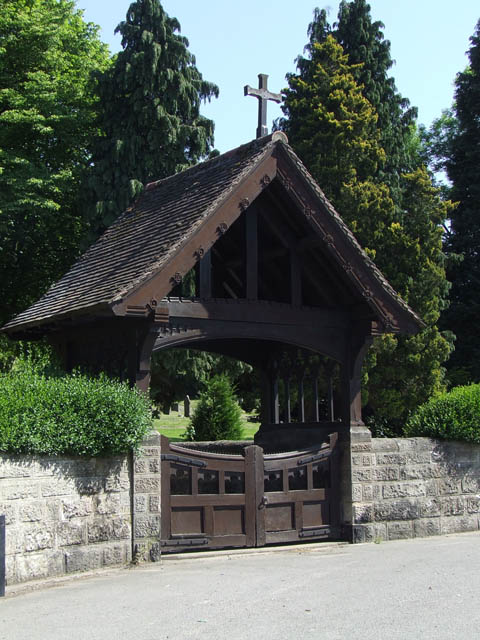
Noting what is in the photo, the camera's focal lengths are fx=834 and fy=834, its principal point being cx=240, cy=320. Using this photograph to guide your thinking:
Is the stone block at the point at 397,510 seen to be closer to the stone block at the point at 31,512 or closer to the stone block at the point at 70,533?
the stone block at the point at 70,533

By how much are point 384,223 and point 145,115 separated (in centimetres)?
822

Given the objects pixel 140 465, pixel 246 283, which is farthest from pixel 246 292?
pixel 140 465

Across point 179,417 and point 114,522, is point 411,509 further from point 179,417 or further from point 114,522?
point 179,417

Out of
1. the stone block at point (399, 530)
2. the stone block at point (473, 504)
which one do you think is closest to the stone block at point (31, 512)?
the stone block at point (399, 530)

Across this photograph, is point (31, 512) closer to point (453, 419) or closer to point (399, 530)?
point (399, 530)

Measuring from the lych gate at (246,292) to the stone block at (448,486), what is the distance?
1.69m

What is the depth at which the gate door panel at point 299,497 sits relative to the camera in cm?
1128

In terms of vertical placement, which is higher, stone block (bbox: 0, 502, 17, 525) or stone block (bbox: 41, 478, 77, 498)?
stone block (bbox: 41, 478, 77, 498)

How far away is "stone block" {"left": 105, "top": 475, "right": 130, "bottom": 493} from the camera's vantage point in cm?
988

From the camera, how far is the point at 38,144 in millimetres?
26797

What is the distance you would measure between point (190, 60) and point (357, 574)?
71.4 feet

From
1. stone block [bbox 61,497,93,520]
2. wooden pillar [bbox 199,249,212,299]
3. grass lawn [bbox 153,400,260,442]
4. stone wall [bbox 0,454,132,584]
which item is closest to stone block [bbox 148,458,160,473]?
stone wall [bbox 0,454,132,584]

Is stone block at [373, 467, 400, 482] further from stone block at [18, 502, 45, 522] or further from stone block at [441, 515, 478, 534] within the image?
stone block at [18, 502, 45, 522]

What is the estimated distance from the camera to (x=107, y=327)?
11.5 meters
